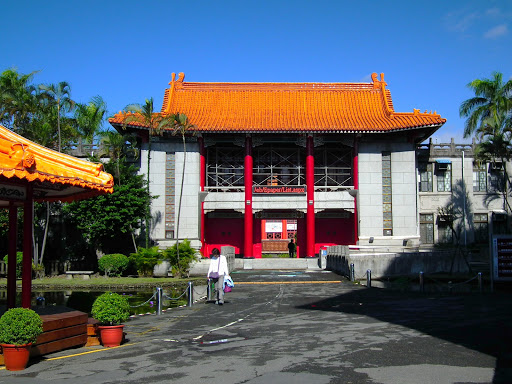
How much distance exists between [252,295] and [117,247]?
64.6 feet

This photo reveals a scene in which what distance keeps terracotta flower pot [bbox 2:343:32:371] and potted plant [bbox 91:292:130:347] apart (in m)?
1.71

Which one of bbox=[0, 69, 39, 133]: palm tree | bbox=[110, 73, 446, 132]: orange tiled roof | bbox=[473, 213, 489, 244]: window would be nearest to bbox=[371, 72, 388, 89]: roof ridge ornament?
bbox=[110, 73, 446, 132]: orange tiled roof

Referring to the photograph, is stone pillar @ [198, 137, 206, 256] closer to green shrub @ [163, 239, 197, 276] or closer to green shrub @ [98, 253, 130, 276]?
green shrub @ [98, 253, 130, 276]

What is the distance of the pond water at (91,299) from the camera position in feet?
58.7

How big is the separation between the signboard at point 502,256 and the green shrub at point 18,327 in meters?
15.1

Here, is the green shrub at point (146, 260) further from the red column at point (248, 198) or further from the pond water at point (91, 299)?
the red column at point (248, 198)

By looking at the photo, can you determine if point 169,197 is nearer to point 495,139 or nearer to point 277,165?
point 277,165

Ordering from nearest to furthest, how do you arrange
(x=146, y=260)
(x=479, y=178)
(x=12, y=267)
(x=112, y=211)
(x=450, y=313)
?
(x=12, y=267) < (x=450, y=313) < (x=146, y=260) < (x=112, y=211) < (x=479, y=178)

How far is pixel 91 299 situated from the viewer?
68.8 ft

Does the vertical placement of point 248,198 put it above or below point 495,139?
below

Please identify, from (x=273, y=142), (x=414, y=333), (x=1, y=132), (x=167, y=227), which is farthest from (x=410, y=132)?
(x=1, y=132)

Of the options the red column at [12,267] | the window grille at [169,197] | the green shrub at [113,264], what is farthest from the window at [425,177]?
the red column at [12,267]

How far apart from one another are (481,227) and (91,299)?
30.6 meters

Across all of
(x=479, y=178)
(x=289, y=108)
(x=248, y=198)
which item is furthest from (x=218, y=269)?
(x=479, y=178)
